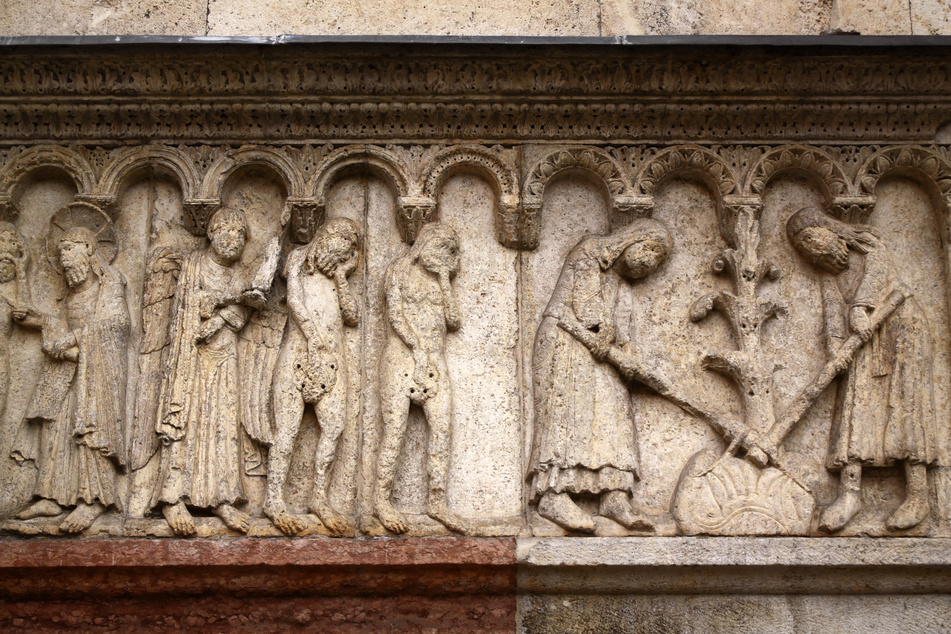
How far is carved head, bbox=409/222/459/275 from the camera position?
539cm

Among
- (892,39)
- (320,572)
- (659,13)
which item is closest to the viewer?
(320,572)

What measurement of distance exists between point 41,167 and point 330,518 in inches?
99.4

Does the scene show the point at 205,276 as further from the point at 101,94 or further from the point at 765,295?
the point at 765,295

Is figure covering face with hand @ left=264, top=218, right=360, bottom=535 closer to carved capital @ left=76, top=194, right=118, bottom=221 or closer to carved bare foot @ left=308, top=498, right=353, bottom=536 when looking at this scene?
carved bare foot @ left=308, top=498, right=353, bottom=536

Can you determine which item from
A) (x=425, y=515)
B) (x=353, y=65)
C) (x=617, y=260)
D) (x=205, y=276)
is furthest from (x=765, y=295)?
(x=205, y=276)

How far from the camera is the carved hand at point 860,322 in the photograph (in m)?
5.35

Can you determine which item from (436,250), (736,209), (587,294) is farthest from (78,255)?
(736,209)

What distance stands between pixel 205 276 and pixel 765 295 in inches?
119

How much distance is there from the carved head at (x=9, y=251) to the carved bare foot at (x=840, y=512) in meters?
4.42

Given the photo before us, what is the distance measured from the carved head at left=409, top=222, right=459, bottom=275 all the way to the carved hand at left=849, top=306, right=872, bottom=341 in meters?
2.12

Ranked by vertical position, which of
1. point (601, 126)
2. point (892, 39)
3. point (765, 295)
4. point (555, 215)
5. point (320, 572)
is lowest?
point (320, 572)

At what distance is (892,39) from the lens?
5.36 meters

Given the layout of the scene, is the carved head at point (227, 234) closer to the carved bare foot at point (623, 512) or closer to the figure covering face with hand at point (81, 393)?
the figure covering face with hand at point (81, 393)

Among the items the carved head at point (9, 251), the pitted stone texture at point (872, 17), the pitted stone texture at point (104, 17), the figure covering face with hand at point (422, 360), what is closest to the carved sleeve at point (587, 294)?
the figure covering face with hand at point (422, 360)
